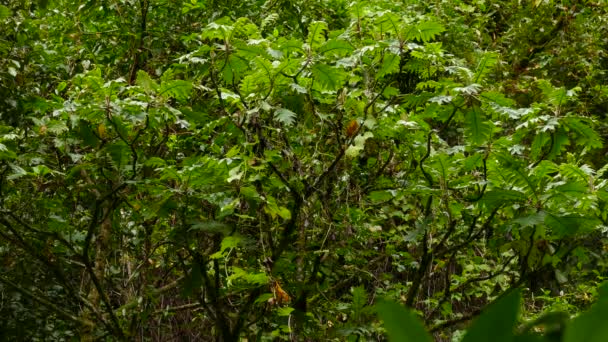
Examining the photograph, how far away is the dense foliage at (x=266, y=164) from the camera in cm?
214

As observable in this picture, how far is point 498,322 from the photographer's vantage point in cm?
34

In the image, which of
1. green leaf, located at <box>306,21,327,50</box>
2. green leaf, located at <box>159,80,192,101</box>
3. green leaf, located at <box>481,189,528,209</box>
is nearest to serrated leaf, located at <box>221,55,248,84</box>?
green leaf, located at <box>159,80,192,101</box>

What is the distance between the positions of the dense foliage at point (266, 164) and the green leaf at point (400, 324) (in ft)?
3.25

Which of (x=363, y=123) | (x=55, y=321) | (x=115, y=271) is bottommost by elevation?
(x=55, y=321)

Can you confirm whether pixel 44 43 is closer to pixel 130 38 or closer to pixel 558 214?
pixel 130 38

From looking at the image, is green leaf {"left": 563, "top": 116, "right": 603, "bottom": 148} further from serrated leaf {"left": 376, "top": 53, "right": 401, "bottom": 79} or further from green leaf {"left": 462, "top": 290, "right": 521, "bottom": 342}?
green leaf {"left": 462, "top": 290, "right": 521, "bottom": 342}

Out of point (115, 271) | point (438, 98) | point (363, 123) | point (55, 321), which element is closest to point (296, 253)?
point (363, 123)

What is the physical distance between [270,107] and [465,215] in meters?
0.93

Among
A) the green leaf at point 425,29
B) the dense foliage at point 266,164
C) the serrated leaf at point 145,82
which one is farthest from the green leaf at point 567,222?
the serrated leaf at point 145,82

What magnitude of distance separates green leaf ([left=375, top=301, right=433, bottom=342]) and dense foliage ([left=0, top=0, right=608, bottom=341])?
99 cm

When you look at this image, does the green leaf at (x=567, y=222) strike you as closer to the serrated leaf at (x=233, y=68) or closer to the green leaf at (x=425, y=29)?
the green leaf at (x=425, y=29)

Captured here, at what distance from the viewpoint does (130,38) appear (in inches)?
138

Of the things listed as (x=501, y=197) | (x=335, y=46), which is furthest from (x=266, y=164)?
(x=501, y=197)

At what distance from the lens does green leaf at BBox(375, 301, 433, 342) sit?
32 centimetres
